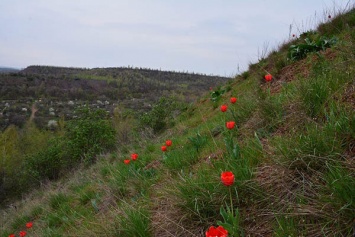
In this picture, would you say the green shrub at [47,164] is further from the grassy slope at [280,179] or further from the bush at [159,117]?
the grassy slope at [280,179]

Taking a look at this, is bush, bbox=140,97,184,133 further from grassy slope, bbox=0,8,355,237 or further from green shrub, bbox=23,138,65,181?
grassy slope, bbox=0,8,355,237

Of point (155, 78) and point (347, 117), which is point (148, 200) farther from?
point (155, 78)

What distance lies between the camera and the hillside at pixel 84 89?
6169cm

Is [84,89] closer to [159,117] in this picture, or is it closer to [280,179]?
[159,117]

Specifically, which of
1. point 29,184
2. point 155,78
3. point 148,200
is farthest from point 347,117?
point 155,78

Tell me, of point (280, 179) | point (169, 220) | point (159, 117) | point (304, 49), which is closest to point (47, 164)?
point (159, 117)

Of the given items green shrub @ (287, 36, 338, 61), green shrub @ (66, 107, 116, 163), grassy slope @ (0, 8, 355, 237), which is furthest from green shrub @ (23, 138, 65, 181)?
grassy slope @ (0, 8, 355, 237)

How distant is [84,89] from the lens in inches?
3068

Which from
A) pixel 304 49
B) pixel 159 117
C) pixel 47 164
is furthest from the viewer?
pixel 47 164

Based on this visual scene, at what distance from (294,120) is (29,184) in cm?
2320

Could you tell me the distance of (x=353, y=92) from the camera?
105 inches

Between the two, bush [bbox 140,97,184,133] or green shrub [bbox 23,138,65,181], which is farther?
green shrub [bbox 23,138,65,181]

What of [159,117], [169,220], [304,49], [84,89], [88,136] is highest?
[84,89]

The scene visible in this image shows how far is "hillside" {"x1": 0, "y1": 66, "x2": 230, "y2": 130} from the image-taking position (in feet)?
202
